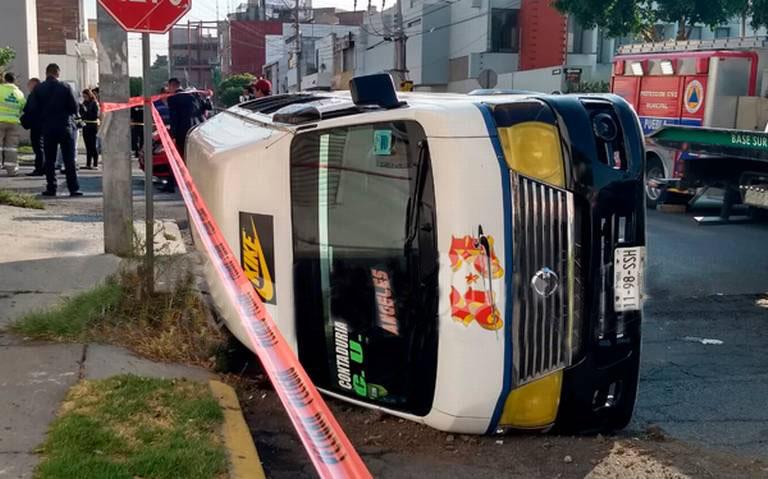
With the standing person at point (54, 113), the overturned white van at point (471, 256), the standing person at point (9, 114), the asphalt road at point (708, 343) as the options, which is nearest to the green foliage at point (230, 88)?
the standing person at point (9, 114)

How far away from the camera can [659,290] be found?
8.91m

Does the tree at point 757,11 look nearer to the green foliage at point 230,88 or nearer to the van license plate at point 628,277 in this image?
the van license plate at point 628,277

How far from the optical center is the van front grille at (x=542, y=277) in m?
4.22

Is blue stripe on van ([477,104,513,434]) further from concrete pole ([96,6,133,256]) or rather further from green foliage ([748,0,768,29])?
green foliage ([748,0,768,29])

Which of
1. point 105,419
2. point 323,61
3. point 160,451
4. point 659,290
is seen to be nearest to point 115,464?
point 160,451

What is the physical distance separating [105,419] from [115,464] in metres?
0.58

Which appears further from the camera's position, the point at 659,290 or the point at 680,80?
the point at 680,80

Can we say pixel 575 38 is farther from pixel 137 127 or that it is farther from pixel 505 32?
pixel 137 127

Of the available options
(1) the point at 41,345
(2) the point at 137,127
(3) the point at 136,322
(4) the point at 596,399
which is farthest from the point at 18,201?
(4) the point at 596,399

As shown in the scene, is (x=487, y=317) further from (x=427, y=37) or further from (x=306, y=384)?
(x=427, y=37)

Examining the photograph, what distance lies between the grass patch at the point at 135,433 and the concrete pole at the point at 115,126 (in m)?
3.67

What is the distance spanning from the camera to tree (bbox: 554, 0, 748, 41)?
26.9m

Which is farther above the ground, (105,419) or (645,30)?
(645,30)

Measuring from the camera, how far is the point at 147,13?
6699 mm
